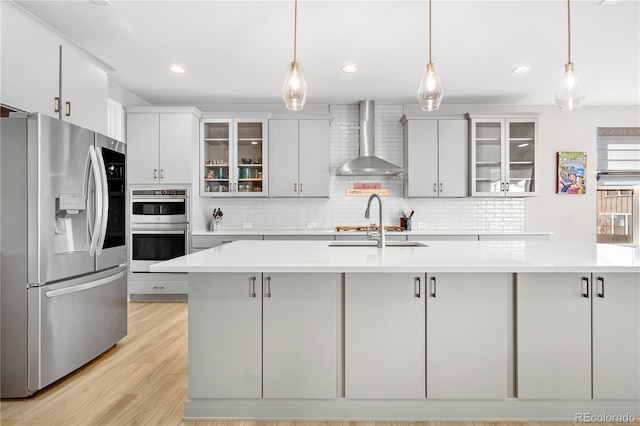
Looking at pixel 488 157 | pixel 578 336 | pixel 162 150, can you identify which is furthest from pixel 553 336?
pixel 162 150

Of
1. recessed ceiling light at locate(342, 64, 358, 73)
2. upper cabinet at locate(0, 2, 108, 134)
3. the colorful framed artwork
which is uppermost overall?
recessed ceiling light at locate(342, 64, 358, 73)

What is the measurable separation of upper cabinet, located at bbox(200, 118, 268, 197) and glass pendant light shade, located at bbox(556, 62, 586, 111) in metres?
3.47

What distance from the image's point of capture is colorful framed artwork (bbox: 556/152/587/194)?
199 inches

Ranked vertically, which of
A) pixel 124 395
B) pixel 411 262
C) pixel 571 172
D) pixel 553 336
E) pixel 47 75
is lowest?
pixel 124 395

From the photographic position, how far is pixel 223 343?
1.99 meters

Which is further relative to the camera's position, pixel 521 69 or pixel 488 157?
pixel 488 157

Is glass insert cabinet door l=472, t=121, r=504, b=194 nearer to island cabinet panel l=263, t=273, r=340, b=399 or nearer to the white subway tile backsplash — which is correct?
the white subway tile backsplash

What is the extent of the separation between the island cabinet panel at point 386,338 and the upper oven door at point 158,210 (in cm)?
328

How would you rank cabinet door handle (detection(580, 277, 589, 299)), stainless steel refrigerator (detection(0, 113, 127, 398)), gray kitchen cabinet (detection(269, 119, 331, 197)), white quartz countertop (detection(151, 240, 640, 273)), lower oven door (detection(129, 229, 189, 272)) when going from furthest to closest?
1. gray kitchen cabinet (detection(269, 119, 331, 197))
2. lower oven door (detection(129, 229, 189, 272))
3. stainless steel refrigerator (detection(0, 113, 127, 398))
4. cabinet door handle (detection(580, 277, 589, 299))
5. white quartz countertop (detection(151, 240, 640, 273))

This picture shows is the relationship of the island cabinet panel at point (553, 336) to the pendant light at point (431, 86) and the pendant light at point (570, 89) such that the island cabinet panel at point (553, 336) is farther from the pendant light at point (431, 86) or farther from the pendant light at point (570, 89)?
the pendant light at point (431, 86)

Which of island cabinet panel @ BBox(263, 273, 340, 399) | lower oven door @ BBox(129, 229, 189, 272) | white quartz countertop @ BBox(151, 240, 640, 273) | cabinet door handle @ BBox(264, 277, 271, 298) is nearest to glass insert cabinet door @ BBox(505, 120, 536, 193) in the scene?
white quartz countertop @ BBox(151, 240, 640, 273)

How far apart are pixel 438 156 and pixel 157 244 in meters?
3.85

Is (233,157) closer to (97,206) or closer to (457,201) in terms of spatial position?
(97,206)

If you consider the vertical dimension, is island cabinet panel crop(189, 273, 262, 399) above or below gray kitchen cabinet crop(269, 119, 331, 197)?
below
